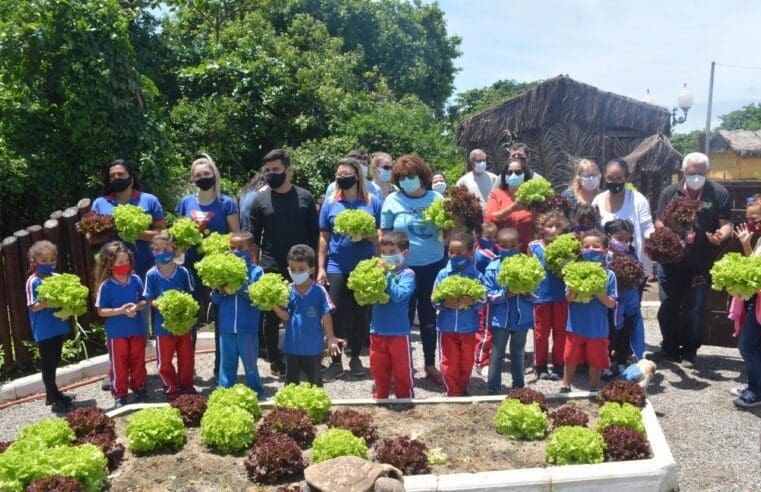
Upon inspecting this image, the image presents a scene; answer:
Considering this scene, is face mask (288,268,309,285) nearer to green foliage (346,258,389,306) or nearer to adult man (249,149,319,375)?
green foliage (346,258,389,306)

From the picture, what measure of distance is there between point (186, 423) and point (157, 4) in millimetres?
14899

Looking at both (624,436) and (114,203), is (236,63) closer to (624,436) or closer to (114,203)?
(114,203)

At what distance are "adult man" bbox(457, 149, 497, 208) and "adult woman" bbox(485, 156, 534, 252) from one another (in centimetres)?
73

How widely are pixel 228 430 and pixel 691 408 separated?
525 cm

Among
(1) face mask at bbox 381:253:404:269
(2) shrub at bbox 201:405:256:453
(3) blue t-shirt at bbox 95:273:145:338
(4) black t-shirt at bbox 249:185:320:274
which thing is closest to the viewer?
(2) shrub at bbox 201:405:256:453

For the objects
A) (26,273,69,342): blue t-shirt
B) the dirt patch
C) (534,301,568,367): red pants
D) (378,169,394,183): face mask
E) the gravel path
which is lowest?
the gravel path

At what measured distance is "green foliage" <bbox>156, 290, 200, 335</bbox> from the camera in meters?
6.59

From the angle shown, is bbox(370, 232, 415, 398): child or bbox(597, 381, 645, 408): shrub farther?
bbox(370, 232, 415, 398): child

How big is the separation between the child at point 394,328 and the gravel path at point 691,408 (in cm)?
73

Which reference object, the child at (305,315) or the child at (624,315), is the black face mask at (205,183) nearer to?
the child at (305,315)

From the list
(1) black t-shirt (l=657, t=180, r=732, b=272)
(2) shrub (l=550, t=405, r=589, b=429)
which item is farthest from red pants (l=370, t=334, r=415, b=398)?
(1) black t-shirt (l=657, t=180, r=732, b=272)

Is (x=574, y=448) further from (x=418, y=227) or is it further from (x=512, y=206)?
(x=512, y=206)

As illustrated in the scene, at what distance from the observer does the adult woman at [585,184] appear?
8.08 metres

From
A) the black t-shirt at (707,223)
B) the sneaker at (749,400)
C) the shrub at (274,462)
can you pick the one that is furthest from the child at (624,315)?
the shrub at (274,462)
